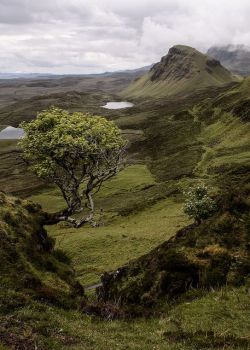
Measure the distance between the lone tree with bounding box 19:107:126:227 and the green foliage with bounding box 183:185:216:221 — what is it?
985cm

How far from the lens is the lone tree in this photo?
41844 mm

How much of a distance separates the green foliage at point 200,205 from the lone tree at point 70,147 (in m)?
9.85

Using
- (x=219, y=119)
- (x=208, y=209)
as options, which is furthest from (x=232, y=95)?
(x=208, y=209)

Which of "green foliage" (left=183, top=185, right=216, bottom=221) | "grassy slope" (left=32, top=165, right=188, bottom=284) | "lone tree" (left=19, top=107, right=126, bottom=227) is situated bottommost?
"grassy slope" (left=32, top=165, right=188, bottom=284)

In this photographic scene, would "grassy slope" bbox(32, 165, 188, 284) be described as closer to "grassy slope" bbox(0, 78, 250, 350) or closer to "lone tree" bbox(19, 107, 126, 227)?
"grassy slope" bbox(0, 78, 250, 350)

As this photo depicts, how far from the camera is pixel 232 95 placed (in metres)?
196

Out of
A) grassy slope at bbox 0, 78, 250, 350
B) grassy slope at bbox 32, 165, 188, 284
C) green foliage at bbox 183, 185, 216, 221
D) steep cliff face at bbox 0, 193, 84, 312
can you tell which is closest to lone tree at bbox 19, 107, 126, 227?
steep cliff face at bbox 0, 193, 84, 312

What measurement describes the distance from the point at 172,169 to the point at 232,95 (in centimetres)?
7593

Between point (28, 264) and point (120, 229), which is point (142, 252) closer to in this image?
point (120, 229)

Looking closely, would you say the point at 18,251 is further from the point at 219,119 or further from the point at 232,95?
the point at 232,95

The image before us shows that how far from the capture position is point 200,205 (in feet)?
167

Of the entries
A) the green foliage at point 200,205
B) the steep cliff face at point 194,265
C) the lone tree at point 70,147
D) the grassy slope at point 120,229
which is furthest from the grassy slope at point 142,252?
the lone tree at point 70,147

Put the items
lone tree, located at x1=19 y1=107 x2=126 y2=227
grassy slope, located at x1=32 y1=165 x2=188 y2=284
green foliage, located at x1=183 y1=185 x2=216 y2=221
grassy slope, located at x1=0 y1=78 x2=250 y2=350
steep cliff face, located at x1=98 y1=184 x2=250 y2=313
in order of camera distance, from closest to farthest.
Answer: grassy slope, located at x1=0 y1=78 x2=250 y2=350 < steep cliff face, located at x1=98 y1=184 x2=250 y2=313 < lone tree, located at x1=19 y1=107 x2=126 y2=227 < green foliage, located at x1=183 y1=185 x2=216 y2=221 < grassy slope, located at x1=32 y1=165 x2=188 y2=284

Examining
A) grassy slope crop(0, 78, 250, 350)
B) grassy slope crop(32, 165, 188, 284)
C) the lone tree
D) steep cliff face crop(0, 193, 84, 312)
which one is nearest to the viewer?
grassy slope crop(0, 78, 250, 350)
